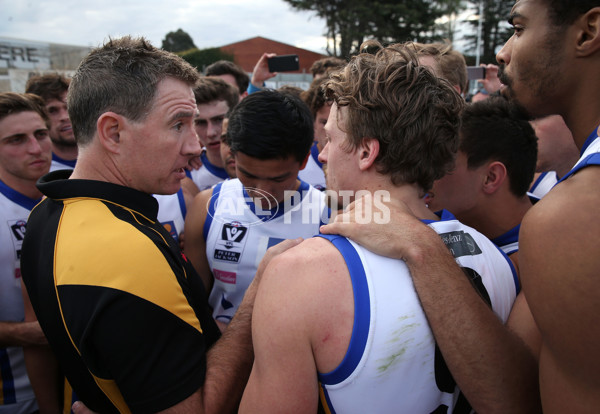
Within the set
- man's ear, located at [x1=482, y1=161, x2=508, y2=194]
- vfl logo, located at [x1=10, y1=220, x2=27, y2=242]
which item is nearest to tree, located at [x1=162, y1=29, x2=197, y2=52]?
vfl logo, located at [x1=10, y1=220, x2=27, y2=242]

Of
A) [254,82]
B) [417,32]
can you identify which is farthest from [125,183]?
[417,32]

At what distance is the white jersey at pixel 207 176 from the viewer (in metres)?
4.07

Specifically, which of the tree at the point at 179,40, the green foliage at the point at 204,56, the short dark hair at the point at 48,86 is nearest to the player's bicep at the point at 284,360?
the short dark hair at the point at 48,86

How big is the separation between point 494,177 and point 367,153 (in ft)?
4.08

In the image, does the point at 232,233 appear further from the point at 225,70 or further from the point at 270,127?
the point at 225,70

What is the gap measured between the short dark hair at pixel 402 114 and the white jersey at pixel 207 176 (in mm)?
2689

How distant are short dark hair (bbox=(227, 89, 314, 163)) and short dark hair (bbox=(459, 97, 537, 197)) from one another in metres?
1.08

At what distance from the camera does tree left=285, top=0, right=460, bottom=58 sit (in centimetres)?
3200

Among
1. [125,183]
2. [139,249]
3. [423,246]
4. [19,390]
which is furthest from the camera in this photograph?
[19,390]

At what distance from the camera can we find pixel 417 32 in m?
32.9

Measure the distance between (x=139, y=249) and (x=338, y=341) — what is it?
31.7 inches

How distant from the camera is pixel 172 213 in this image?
3092mm

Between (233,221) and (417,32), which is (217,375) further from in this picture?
(417,32)

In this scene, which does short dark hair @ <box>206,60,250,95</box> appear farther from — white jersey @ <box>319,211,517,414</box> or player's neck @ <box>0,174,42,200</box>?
white jersey @ <box>319,211,517,414</box>
